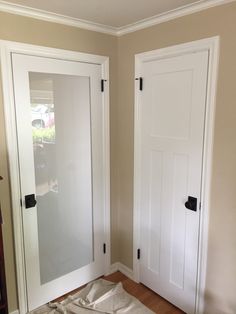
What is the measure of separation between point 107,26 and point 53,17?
0.49 meters

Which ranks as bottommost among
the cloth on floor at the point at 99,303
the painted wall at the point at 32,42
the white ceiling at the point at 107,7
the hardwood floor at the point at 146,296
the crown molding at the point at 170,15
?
the hardwood floor at the point at 146,296

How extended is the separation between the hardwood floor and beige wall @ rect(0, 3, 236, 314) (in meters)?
0.38

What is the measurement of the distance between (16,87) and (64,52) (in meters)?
0.49

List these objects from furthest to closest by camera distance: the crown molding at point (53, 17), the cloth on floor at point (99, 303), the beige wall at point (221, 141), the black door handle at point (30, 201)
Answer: the cloth on floor at point (99, 303), the black door handle at point (30, 201), the crown molding at point (53, 17), the beige wall at point (221, 141)

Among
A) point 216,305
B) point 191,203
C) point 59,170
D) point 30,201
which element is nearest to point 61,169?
point 59,170

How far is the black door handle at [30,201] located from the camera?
2.11 m

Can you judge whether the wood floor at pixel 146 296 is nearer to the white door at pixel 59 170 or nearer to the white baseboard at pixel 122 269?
the white baseboard at pixel 122 269

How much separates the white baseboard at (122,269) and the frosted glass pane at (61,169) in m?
0.40

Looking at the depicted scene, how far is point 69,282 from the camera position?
8.22ft

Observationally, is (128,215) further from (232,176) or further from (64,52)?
(64,52)

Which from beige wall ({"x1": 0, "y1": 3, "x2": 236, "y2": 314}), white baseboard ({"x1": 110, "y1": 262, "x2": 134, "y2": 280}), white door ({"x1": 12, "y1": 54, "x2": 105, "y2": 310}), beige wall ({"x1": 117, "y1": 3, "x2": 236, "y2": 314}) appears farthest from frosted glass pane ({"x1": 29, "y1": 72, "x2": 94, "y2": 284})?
beige wall ({"x1": 117, "y1": 3, "x2": 236, "y2": 314})

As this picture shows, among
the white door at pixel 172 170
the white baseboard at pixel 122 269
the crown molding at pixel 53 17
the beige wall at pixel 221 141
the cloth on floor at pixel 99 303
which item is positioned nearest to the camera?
the beige wall at pixel 221 141

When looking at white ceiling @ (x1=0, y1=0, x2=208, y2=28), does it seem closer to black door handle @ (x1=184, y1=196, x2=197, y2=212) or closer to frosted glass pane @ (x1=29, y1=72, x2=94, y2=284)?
frosted glass pane @ (x1=29, y1=72, x2=94, y2=284)

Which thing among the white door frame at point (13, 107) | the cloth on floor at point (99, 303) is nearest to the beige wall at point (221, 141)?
the white door frame at point (13, 107)
